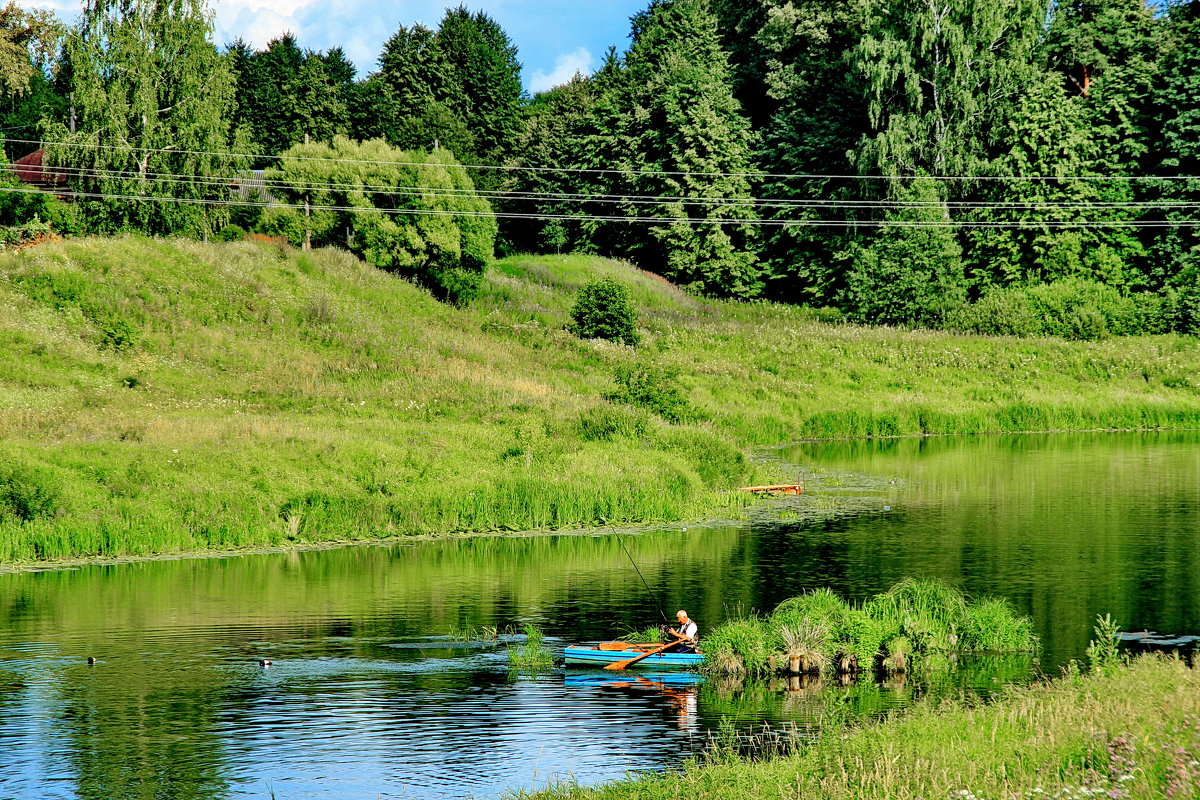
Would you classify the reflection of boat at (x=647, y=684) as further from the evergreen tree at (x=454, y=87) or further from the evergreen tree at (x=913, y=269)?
the evergreen tree at (x=454, y=87)

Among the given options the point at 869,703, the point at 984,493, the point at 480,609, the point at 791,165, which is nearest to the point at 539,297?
the point at 791,165

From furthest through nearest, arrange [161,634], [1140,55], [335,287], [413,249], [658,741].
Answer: [1140,55] < [413,249] < [335,287] < [161,634] < [658,741]

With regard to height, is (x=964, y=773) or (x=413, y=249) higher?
(x=413, y=249)

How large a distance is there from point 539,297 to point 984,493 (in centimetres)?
3601

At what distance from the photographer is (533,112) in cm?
12062

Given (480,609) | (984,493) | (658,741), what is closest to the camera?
(658,741)

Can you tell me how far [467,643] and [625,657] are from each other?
149 inches

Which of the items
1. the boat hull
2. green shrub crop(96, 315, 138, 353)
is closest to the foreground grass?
the boat hull

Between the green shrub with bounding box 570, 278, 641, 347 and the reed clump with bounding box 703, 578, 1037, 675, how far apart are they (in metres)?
40.5

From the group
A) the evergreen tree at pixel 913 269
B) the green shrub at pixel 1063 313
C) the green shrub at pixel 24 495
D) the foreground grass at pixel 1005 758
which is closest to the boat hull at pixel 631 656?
the foreground grass at pixel 1005 758

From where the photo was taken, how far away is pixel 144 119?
60781 mm

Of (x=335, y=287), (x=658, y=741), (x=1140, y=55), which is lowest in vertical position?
(x=658, y=741)

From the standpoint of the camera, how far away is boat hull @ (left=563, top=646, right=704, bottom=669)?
23.9 metres

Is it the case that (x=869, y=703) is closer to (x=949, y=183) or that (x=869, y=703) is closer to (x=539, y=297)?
(x=539, y=297)
